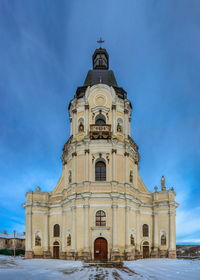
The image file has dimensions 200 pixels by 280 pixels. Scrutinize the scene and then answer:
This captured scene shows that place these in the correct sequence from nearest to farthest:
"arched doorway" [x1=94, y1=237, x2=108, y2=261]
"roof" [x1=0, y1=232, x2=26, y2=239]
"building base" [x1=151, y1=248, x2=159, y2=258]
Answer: "arched doorway" [x1=94, y1=237, x2=108, y2=261] → "building base" [x1=151, y1=248, x2=159, y2=258] → "roof" [x1=0, y1=232, x2=26, y2=239]

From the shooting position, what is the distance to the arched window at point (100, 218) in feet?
116

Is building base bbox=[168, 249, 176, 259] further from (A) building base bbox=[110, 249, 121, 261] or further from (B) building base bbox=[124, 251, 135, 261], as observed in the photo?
(A) building base bbox=[110, 249, 121, 261]

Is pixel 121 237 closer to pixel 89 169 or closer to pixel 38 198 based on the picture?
pixel 89 169

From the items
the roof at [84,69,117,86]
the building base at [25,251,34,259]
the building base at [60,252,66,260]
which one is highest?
the roof at [84,69,117,86]

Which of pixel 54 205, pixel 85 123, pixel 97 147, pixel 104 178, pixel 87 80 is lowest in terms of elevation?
pixel 54 205

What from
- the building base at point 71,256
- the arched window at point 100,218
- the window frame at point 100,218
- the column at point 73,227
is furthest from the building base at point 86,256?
the arched window at point 100,218

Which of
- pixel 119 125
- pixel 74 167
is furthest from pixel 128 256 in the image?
pixel 119 125

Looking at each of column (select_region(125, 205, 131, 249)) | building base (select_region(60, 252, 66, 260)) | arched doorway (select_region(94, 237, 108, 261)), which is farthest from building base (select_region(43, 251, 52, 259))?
column (select_region(125, 205, 131, 249))

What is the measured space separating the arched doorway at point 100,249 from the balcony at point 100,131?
12777mm

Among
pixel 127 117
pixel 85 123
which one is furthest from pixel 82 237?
pixel 127 117

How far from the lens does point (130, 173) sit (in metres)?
39.9

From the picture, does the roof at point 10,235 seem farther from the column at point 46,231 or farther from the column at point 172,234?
the column at point 172,234

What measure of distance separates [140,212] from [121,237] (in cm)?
658

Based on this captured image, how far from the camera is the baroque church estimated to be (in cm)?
3491
